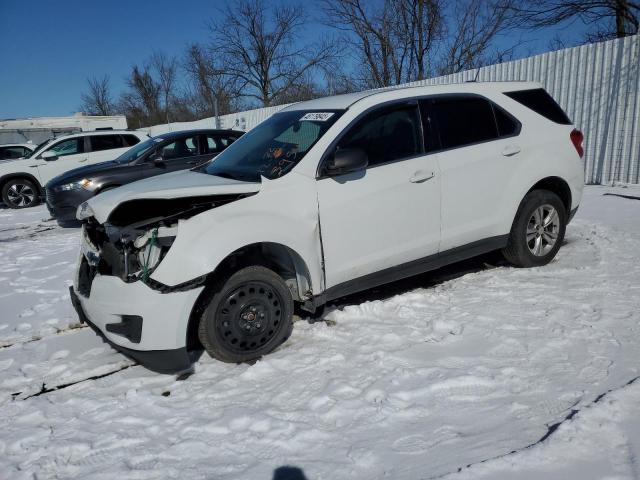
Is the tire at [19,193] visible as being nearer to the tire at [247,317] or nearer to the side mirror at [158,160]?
the side mirror at [158,160]

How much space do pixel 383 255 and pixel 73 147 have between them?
10.7 meters

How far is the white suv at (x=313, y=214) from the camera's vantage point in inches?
120

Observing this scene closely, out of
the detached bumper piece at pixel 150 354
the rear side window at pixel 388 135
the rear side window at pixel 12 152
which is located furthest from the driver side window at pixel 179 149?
the rear side window at pixel 12 152

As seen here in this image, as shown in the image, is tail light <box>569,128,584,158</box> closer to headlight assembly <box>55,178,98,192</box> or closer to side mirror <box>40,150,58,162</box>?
headlight assembly <box>55,178,98,192</box>

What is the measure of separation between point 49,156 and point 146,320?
1074 centimetres

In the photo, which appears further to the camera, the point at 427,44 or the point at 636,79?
the point at 427,44

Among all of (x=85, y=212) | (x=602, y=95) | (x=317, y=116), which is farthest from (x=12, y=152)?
(x=602, y=95)

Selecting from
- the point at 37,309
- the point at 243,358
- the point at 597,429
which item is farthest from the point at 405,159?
the point at 37,309

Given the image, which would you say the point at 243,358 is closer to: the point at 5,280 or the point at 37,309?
the point at 37,309

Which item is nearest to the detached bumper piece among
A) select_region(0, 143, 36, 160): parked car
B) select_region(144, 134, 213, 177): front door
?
select_region(144, 134, 213, 177): front door

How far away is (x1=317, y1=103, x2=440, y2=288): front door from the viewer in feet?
11.6

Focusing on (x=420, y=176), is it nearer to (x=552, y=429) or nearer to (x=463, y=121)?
(x=463, y=121)

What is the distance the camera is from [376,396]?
2834mm

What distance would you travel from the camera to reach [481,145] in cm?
426
